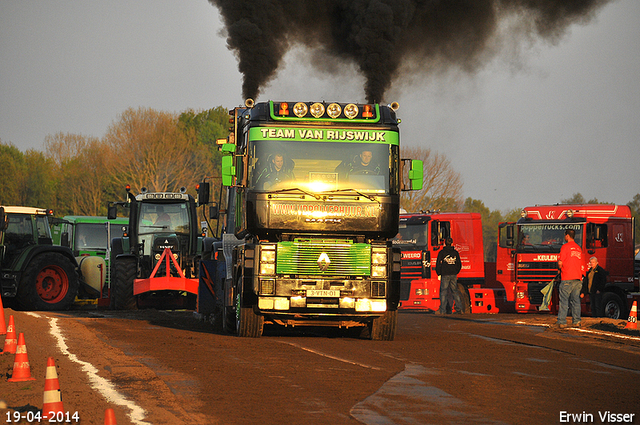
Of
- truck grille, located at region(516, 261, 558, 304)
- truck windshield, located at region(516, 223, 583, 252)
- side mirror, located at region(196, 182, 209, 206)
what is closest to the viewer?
side mirror, located at region(196, 182, 209, 206)

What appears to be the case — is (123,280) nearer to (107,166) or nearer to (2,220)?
(2,220)

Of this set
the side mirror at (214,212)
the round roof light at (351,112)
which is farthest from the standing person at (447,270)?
the round roof light at (351,112)

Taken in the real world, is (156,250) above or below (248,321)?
above

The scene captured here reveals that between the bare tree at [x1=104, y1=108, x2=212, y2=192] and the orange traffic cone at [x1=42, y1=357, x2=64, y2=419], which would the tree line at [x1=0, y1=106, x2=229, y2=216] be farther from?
the orange traffic cone at [x1=42, y1=357, x2=64, y2=419]

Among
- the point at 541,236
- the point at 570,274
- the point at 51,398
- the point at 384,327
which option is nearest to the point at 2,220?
the point at 384,327

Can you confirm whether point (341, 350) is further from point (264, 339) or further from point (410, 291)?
point (410, 291)

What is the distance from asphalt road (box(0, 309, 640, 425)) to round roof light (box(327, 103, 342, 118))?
3712 millimetres

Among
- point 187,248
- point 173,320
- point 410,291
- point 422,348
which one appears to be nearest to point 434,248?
point 410,291

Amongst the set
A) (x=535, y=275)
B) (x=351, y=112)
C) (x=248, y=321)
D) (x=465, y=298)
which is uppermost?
(x=351, y=112)

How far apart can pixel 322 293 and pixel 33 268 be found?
36.7ft

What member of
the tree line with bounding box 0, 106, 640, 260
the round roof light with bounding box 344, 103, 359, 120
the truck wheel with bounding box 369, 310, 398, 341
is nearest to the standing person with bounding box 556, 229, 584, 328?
the truck wheel with bounding box 369, 310, 398, 341

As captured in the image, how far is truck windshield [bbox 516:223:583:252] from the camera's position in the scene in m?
25.8

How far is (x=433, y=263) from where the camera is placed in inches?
1032

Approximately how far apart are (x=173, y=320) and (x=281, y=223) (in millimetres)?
7239
